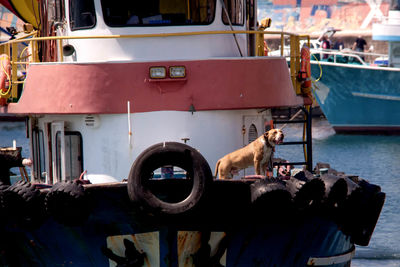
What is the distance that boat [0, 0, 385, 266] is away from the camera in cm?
993

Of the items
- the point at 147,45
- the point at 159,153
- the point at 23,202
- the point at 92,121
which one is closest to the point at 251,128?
the point at 147,45

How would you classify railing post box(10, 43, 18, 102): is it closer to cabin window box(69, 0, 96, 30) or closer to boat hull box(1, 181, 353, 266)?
cabin window box(69, 0, 96, 30)

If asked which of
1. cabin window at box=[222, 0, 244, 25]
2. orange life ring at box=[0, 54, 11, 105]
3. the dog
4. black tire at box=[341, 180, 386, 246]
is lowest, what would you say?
black tire at box=[341, 180, 386, 246]

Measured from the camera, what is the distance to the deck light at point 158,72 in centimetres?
1110

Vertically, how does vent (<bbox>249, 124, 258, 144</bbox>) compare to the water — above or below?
above

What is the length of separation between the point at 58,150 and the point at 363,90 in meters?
29.0

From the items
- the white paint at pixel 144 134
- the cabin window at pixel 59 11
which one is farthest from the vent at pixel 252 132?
the cabin window at pixel 59 11

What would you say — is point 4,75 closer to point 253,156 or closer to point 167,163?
point 167,163

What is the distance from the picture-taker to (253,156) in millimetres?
11055

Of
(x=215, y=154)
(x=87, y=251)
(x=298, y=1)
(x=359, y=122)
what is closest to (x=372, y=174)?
(x=359, y=122)

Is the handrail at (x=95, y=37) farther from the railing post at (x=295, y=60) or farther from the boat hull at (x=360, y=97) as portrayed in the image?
the boat hull at (x=360, y=97)

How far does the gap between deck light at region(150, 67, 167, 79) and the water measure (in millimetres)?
7492

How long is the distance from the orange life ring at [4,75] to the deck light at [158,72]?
7.19 feet

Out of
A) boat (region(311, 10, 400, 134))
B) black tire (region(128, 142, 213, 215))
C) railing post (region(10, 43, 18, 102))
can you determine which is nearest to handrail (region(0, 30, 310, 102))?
railing post (region(10, 43, 18, 102))
